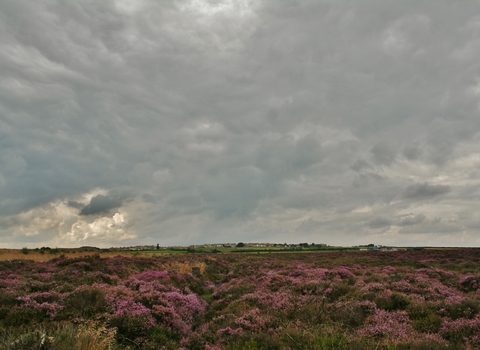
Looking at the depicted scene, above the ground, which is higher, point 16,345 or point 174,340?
point 16,345

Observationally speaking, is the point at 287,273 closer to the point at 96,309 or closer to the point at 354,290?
the point at 354,290

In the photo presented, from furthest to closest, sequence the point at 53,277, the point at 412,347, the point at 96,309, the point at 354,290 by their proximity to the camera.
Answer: the point at 53,277, the point at 354,290, the point at 96,309, the point at 412,347

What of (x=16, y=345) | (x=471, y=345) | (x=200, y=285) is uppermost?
(x=16, y=345)

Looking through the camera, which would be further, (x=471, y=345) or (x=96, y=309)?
(x=96, y=309)

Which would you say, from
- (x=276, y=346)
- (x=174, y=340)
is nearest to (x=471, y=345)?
(x=276, y=346)

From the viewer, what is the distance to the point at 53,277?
21438mm

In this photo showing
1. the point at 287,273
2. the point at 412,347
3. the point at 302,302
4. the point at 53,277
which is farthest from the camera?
the point at 287,273

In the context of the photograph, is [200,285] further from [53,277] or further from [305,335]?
[305,335]

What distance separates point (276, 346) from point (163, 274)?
15935 mm

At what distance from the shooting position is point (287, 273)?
992 inches

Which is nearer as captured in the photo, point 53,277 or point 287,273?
point 53,277

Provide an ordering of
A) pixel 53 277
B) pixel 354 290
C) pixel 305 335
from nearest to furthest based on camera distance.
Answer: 1. pixel 305 335
2. pixel 354 290
3. pixel 53 277

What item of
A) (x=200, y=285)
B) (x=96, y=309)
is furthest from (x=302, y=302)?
(x=200, y=285)

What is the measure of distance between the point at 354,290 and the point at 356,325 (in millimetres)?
5094
